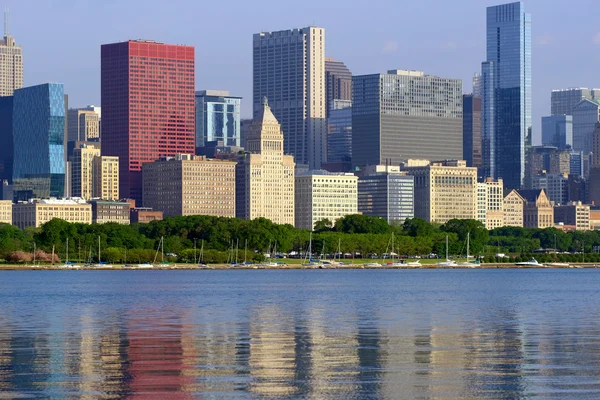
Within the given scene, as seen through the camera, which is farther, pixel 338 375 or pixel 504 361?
pixel 504 361

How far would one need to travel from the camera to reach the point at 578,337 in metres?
61.2

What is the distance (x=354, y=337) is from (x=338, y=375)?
15637 mm

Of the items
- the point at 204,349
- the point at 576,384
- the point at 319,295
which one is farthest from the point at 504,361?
the point at 319,295

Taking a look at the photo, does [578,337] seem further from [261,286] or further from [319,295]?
[261,286]

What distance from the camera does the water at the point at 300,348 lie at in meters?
42.8

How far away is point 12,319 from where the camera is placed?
7619cm

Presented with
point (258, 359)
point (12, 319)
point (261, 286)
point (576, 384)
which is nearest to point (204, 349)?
point (258, 359)

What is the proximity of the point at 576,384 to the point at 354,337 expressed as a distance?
18948mm

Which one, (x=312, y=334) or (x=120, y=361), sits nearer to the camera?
(x=120, y=361)

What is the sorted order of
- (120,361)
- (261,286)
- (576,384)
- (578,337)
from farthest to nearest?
1. (261,286)
2. (578,337)
3. (120,361)
4. (576,384)

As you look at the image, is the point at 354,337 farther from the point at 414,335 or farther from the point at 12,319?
the point at 12,319

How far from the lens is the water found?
42.8 meters

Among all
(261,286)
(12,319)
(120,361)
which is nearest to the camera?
(120,361)

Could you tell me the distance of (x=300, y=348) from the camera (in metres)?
55.3
